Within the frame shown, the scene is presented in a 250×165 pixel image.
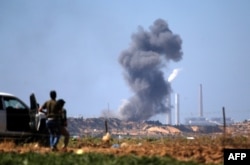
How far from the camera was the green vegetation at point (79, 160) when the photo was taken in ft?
34.4

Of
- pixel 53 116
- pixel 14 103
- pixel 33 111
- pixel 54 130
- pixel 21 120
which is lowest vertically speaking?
pixel 54 130

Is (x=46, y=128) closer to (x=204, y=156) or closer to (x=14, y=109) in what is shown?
(x=14, y=109)

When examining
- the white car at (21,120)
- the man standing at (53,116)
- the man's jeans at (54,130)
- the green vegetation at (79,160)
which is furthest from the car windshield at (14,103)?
the green vegetation at (79,160)

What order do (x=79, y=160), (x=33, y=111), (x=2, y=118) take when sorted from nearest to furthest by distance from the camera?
(x=79, y=160), (x=2, y=118), (x=33, y=111)

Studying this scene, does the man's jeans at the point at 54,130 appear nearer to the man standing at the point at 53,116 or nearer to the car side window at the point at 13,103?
the man standing at the point at 53,116

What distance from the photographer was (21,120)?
16.1 m

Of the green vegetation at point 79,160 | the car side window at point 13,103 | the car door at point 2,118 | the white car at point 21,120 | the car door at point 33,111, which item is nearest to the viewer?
the green vegetation at point 79,160

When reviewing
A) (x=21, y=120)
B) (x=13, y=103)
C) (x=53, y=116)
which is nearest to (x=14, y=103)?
(x=13, y=103)

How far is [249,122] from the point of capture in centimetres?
18625

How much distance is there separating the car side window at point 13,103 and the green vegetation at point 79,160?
4.49 m

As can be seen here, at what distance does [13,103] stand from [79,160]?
6.02 metres

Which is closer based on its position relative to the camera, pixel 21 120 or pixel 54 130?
pixel 54 130

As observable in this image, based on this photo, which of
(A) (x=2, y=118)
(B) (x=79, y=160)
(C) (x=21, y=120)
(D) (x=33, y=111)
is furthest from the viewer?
(C) (x=21, y=120)

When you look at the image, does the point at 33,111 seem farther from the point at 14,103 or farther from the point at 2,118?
the point at 2,118
